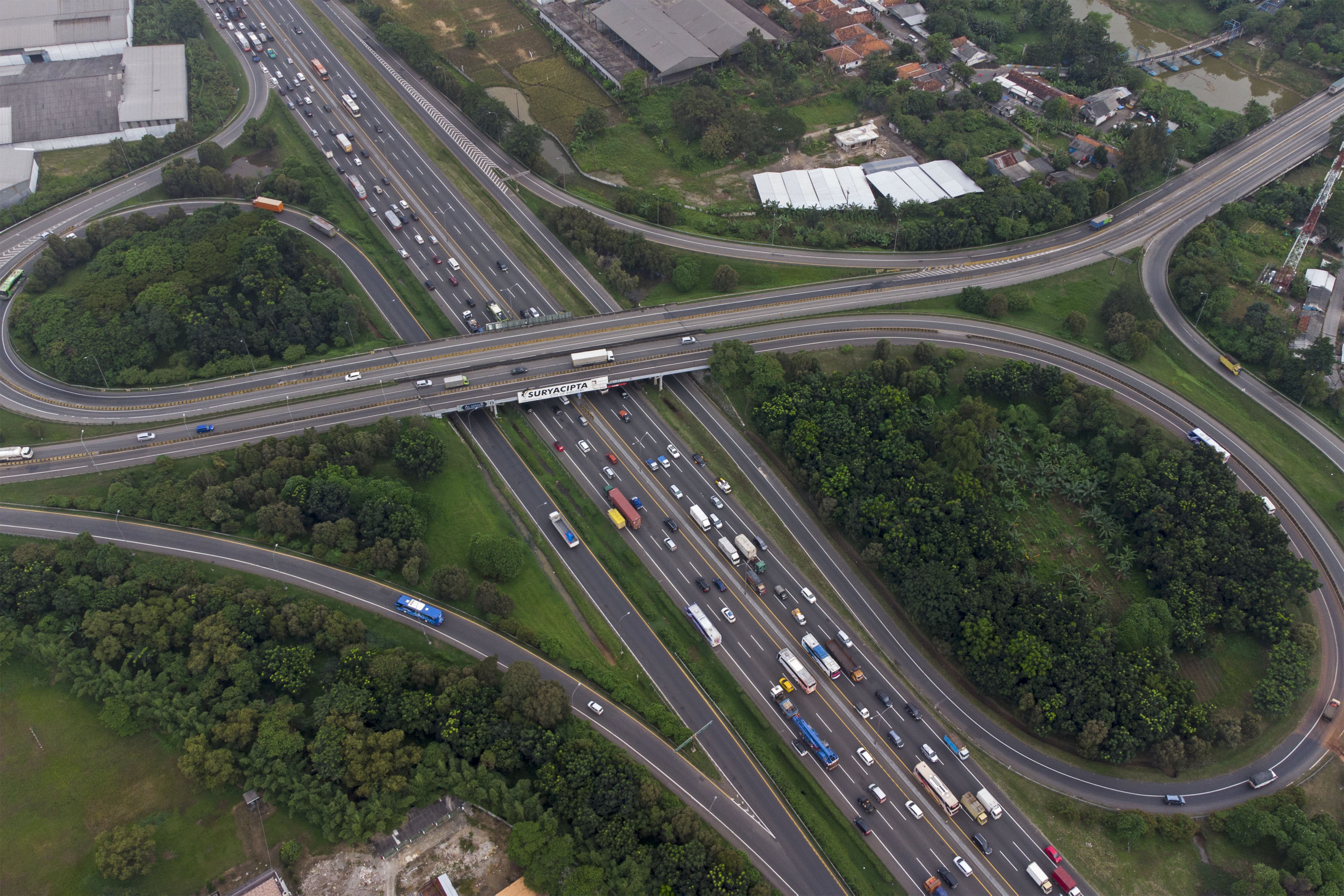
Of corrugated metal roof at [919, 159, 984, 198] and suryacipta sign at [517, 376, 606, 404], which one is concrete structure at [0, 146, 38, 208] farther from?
corrugated metal roof at [919, 159, 984, 198]

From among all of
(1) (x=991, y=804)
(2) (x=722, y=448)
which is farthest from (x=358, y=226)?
(1) (x=991, y=804)

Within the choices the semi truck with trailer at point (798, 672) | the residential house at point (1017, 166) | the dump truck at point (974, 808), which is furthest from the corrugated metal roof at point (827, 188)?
the dump truck at point (974, 808)

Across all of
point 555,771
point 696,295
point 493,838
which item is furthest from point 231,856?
point 696,295

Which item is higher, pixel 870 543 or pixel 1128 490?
pixel 1128 490

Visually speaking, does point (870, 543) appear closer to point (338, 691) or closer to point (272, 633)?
point (338, 691)

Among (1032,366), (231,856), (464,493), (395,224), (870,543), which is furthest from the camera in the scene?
(395,224)

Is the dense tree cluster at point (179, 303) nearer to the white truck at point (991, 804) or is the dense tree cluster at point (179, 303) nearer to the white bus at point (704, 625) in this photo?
the white bus at point (704, 625)

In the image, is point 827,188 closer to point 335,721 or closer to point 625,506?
point 625,506
